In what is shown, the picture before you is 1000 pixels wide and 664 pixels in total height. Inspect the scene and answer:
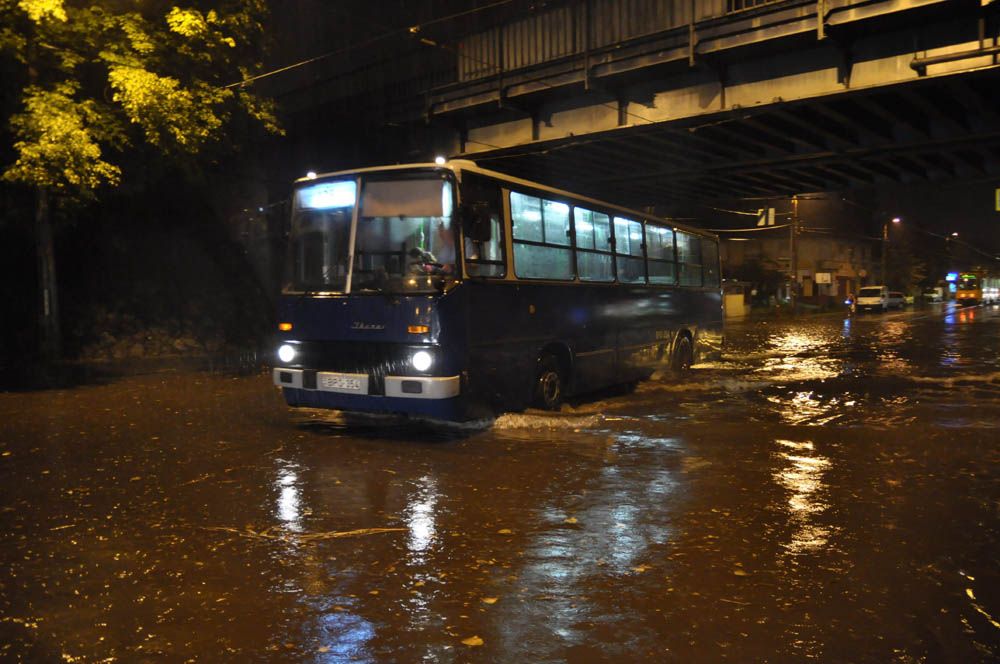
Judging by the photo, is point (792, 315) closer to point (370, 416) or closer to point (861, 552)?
point (370, 416)

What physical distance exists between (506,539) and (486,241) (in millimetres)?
4479

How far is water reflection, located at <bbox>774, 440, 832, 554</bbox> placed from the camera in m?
5.32

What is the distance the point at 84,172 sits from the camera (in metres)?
15.0

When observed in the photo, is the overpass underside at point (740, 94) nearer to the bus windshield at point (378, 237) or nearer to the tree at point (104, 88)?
the tree at point (104, 88)

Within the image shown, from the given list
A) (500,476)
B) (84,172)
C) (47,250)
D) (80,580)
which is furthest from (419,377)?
(47,250)

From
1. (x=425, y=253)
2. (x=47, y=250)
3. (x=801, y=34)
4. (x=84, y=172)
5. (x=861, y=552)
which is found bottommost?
(x=861, y=552)

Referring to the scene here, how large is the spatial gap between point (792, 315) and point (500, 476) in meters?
48.2

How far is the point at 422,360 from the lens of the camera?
8.58m

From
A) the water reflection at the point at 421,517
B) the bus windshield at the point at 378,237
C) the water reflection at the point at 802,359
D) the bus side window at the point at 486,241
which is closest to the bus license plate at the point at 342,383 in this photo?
the bus windshield at the point at 378,237

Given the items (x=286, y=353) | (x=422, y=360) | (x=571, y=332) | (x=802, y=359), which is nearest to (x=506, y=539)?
(x=422, y=360)

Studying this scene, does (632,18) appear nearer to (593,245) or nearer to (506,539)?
(593,245)

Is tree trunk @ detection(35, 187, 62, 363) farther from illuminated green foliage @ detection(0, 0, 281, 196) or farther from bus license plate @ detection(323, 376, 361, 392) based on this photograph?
bus license plate @ detection(323, 376, 361, 392)

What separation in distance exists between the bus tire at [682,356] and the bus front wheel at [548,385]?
4963mm

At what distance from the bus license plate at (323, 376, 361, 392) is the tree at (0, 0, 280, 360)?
29.5 ft
